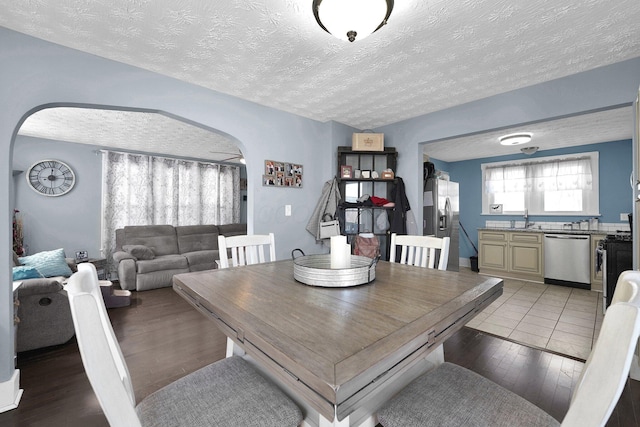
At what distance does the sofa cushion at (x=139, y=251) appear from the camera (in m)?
4.35

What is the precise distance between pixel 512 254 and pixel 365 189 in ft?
10.3

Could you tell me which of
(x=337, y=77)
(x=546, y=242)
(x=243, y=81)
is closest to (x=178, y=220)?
(x=243, y=81)

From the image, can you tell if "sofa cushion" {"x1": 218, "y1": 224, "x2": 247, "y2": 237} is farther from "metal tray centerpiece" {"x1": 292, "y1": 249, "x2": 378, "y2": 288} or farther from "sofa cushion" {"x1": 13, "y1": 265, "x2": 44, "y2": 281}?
"metal tray centerpiece" {"x1": 292, "y1": 249, "x2": 378, "y2": 288}

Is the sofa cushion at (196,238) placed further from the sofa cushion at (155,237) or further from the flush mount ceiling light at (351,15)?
the flush mount ceiling light at (351,15)

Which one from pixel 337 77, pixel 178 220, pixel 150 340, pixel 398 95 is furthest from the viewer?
pixel 178 220

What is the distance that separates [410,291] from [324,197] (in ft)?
8.09

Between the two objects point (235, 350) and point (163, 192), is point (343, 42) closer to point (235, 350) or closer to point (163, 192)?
point (235, 350)

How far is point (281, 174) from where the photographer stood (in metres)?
3.17

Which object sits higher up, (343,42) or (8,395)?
(343,42)

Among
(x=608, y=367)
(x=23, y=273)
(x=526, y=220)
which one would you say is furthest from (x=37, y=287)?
(x=526, y=220)

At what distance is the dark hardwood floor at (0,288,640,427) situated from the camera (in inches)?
64.4

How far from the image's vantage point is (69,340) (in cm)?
256

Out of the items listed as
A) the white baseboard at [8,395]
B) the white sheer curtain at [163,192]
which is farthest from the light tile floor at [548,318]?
the white sheer curtain at [163,192]

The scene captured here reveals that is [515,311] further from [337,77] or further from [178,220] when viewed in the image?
[178,220]
